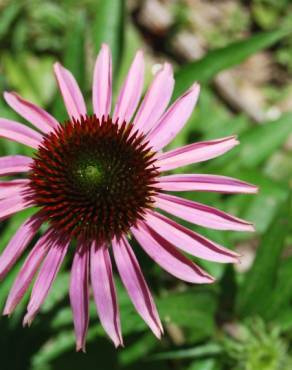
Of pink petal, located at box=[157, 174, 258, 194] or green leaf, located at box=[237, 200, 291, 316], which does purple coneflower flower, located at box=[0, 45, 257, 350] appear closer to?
pink petal, located at box=[157, 174, 258, 194]

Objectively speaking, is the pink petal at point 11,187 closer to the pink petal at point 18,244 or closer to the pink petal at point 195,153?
the pink petal at point 18,244

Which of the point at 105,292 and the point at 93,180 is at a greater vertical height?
the point at 93,180

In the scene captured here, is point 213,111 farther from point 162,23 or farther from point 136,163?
point 136,163

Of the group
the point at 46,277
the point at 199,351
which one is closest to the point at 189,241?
the point at 46,277

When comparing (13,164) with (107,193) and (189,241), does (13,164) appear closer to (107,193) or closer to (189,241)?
(107,193)

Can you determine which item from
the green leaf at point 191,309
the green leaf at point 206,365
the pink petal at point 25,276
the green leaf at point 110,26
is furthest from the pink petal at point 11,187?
the green leaf at point 206,365

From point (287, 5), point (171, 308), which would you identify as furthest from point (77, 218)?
point (287, 5)

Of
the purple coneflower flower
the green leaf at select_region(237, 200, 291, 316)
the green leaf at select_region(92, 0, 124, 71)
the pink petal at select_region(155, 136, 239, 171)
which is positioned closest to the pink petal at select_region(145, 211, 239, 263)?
the purple coneflower flower
